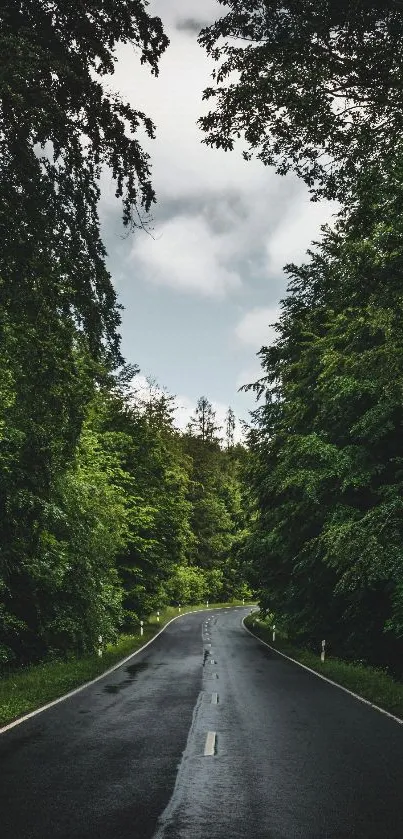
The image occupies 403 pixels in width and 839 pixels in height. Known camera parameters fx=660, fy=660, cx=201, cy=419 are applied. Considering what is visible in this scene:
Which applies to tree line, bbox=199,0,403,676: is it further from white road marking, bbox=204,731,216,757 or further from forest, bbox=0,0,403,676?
white road marking, bbox=204,731,216,757

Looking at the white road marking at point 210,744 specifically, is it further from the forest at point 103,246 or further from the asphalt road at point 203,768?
A: the forest at point 103,246

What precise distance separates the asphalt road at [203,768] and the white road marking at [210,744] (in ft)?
0.05

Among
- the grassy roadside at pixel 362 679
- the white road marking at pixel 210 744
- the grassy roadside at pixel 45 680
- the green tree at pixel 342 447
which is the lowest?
the grassy roadside at pixel 362 679

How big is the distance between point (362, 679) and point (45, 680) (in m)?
7.68

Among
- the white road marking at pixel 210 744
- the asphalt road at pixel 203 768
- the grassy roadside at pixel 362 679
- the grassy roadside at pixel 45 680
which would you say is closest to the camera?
the asphalt road at pixel 203 768

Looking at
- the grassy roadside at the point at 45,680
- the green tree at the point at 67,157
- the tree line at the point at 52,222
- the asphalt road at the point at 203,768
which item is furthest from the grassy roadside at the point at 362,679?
the green tree at the point at 67,157

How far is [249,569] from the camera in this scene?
34875mm

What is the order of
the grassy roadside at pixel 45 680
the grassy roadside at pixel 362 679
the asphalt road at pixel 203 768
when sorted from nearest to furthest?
the asphalt road at pixel 203 768 → the grassy roadside at pixel 45 680 → the grassy roadside at pixel 362 679

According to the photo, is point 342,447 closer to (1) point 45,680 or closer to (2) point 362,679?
(2) point 362,679

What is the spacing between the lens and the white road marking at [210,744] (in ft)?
27.3

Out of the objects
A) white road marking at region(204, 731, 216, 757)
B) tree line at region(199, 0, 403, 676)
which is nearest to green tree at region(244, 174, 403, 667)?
tree line at region(199, 0, 403, 676)

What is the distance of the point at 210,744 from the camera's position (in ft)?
29.0

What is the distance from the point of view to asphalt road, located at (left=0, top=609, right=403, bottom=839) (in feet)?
18.1

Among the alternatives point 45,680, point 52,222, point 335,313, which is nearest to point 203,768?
point 52,222
